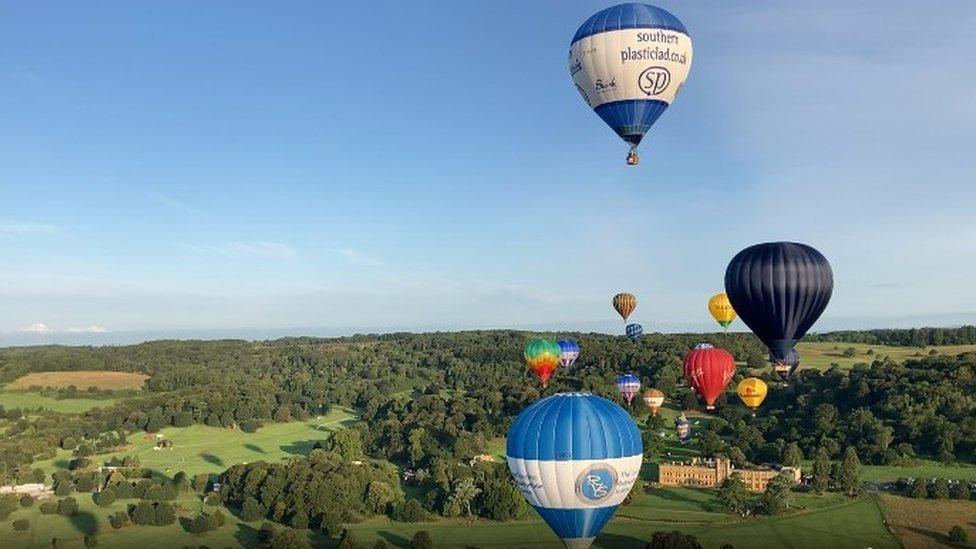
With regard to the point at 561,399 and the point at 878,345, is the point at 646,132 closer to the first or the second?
the point at 561,399

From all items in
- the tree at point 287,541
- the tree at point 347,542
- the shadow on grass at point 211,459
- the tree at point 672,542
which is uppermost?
the tree at point 672,542

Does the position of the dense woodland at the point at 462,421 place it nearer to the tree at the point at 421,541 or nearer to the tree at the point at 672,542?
the tree at the point at 421,541

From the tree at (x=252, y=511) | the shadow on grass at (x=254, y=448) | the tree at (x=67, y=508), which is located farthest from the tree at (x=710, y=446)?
the tree at (x=67, y=508)

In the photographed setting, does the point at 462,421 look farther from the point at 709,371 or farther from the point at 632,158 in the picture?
the point at 632,158

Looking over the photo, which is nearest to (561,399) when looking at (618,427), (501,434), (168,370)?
(618,427)

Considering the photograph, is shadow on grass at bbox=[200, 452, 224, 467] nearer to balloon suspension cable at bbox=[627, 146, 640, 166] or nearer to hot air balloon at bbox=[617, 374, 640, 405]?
hot air balloon at bbox=[617, 374, 640, 405]

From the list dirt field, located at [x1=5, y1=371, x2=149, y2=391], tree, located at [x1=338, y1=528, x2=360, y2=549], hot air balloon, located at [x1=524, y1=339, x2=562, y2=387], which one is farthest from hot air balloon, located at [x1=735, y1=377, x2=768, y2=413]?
dirt field, located at [x1=5, y1=371, x2=149, y2=391]
